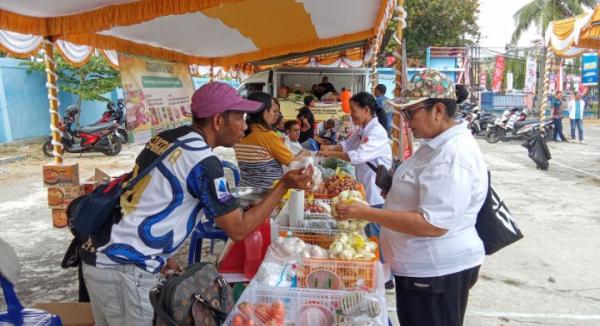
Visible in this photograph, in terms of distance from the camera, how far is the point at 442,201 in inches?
69.6

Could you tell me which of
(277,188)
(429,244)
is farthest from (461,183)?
(277,188)

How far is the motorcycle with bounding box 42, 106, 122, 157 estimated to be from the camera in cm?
1180

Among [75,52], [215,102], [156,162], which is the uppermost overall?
[75,52]

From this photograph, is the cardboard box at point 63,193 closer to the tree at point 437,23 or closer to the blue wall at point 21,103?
the blue wall at point 21,103

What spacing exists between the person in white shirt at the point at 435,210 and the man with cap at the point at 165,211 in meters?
0.61

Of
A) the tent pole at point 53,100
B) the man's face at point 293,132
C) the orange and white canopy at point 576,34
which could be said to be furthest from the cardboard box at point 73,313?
the orange and white canopy at point 576,34

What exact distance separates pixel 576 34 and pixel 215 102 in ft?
29.9

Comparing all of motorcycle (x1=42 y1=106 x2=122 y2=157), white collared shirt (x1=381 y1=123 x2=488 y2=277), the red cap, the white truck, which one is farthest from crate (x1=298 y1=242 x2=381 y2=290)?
motorcycle (x1=42 y1=106 x2=122 y2=157)

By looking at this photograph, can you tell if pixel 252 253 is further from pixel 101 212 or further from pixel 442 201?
pixel 442 201

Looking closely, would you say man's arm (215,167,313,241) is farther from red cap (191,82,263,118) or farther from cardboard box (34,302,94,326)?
cardboard box (34,302,94,326)

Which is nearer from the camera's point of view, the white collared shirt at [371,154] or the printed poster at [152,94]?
the white collared shirt at [371,154]

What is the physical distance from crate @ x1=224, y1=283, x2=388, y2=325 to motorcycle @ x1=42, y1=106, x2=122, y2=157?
11.3 metres

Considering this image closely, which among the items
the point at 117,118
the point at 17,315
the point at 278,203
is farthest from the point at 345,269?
the point at 117,118

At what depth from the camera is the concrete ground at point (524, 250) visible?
3.74 m
